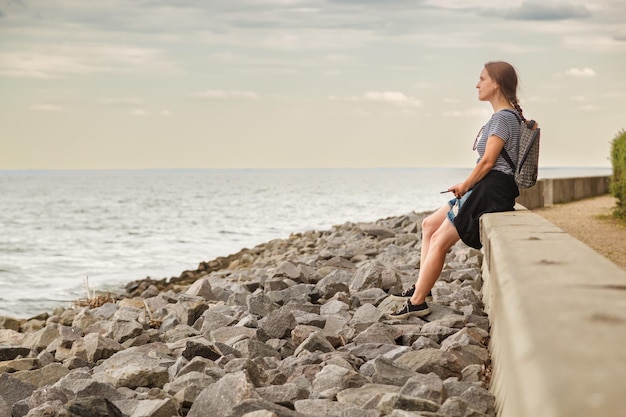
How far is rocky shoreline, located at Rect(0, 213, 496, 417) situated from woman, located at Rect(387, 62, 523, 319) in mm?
326

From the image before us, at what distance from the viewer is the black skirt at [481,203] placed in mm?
5746

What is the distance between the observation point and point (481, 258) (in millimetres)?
8508

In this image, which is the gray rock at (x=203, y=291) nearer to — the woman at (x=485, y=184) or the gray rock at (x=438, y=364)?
the woman at (x=485, y=184)

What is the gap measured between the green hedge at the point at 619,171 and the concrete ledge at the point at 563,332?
14138mm

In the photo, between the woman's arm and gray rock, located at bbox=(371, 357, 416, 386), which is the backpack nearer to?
the woman's arm

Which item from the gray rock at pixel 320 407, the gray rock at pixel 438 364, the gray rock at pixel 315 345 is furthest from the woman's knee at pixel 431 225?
the gray rock at pixel 320 407

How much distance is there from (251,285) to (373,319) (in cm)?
275

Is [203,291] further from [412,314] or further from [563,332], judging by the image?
[563,332]

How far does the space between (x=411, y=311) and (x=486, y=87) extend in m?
1.80

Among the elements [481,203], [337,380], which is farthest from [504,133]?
[337,380]

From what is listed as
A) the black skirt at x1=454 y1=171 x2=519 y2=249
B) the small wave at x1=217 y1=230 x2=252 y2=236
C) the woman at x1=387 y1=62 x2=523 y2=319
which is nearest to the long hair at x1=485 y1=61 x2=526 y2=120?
the woman at x1=387 y1=62 x2=523 y2=319

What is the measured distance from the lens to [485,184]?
5.77 m

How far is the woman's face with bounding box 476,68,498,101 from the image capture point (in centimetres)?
571

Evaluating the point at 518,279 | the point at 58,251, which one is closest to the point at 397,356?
the point at 518,279
